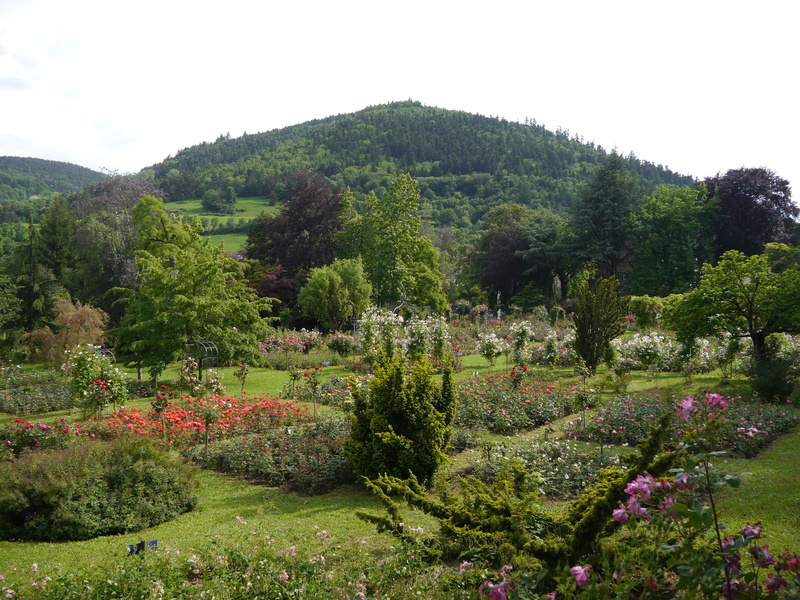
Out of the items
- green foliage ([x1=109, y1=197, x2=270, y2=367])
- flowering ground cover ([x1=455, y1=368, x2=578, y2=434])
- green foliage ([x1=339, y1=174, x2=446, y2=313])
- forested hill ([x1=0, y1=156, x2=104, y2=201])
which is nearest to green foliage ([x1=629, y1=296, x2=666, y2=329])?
green foliage ([x1=339, y1=174, x2=446, y2=313])

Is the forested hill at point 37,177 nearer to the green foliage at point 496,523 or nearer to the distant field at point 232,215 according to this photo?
the distant field at point 232,215

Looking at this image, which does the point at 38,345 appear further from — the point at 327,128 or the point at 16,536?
the point at 327,128

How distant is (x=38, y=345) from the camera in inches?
850

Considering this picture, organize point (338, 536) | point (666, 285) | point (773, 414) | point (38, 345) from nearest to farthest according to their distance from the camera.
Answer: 1. point (338, 536)
2. point (773, 414)
3. point (38, 345)
4. point (666, 285)

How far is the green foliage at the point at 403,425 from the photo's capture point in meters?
7.28

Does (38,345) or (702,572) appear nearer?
(702,572)

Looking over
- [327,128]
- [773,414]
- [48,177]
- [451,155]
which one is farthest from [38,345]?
[48,177]

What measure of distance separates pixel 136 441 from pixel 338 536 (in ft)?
11.1

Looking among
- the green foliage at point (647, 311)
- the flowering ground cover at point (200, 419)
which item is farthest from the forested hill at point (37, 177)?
the flowering ground cover at point (200, 419)

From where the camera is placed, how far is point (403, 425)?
747 centimetres

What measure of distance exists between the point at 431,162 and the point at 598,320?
330 ft

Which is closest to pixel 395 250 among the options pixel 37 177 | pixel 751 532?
pixel 751 532

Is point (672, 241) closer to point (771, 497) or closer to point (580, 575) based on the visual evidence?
point (771, 497)

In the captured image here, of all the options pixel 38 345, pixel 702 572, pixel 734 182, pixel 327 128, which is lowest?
pixel 38 345
